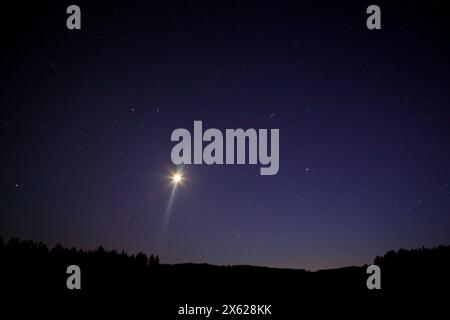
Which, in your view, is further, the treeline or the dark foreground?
the treeline

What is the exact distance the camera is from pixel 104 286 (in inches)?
1131

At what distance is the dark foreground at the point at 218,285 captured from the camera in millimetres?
19969

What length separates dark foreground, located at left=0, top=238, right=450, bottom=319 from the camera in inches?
786

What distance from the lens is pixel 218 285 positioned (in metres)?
26.2

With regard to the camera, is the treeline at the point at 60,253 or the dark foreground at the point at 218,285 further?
the treeline at the point at 60,253
